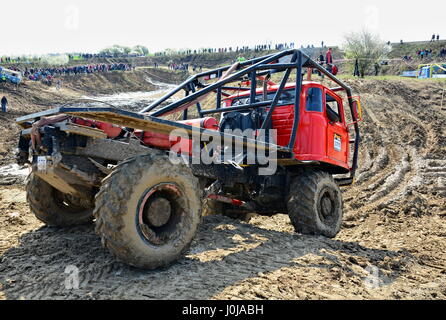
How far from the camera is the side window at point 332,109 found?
6.30 metres

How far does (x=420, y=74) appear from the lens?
28.2 meters

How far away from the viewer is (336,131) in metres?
6.47

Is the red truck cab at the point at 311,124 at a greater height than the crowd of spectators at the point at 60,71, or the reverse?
the crowd of spectators at the point at 60,71

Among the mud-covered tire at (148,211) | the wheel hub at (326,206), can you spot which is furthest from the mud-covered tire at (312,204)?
the mud-covered tire at (148,211)

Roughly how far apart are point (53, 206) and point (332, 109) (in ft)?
15.1

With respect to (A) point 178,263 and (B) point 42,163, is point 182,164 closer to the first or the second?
(A) point 178,263

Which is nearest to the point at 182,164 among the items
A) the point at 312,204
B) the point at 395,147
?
the point at 312,204

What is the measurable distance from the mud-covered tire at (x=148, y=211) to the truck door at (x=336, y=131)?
3.20 metres

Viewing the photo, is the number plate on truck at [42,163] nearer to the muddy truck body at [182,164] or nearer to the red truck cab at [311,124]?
the muddy truck body at [182,164]

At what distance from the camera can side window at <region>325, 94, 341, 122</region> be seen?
6301 millimetres

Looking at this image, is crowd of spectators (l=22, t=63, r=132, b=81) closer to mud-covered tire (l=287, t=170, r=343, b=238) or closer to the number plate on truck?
mud-covered tire (l=287, t=170, r=343, b=238)
